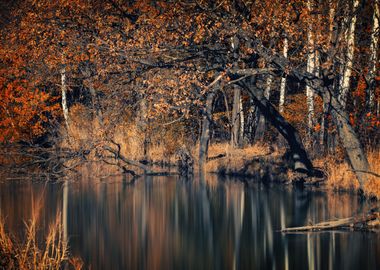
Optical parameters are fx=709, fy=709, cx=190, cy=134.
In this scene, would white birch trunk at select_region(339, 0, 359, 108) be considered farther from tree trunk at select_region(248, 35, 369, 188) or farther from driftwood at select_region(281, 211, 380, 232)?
driftwood at select_region(281, 211, 380, 232)

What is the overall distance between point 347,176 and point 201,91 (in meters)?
4.80

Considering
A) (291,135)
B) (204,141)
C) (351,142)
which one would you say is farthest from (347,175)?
(204,141)

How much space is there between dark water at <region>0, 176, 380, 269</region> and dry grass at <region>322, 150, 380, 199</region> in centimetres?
47

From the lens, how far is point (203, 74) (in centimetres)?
2183

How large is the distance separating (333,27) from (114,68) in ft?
22.4

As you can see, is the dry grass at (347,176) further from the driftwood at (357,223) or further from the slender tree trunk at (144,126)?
the slender tree trunk at (144,126)

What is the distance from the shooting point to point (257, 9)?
19.4 m

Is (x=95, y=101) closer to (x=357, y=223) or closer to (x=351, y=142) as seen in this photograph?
(x=351, y=142)

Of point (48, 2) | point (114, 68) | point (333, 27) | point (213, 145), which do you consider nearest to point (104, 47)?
point (114, 68)

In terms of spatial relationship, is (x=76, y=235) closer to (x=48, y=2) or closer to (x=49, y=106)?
(x=48, y=2)

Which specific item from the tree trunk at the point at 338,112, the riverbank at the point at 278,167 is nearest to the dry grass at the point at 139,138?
the riverbank at the point at 278,167

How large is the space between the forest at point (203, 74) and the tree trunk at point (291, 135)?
0.04m

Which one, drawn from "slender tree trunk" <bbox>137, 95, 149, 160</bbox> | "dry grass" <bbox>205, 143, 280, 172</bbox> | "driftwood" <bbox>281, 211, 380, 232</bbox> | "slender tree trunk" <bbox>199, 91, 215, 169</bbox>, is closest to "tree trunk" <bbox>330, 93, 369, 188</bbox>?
"driftwood" <bbox>281, 211, 380, 232</bbox>

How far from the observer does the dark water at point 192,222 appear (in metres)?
12.9
